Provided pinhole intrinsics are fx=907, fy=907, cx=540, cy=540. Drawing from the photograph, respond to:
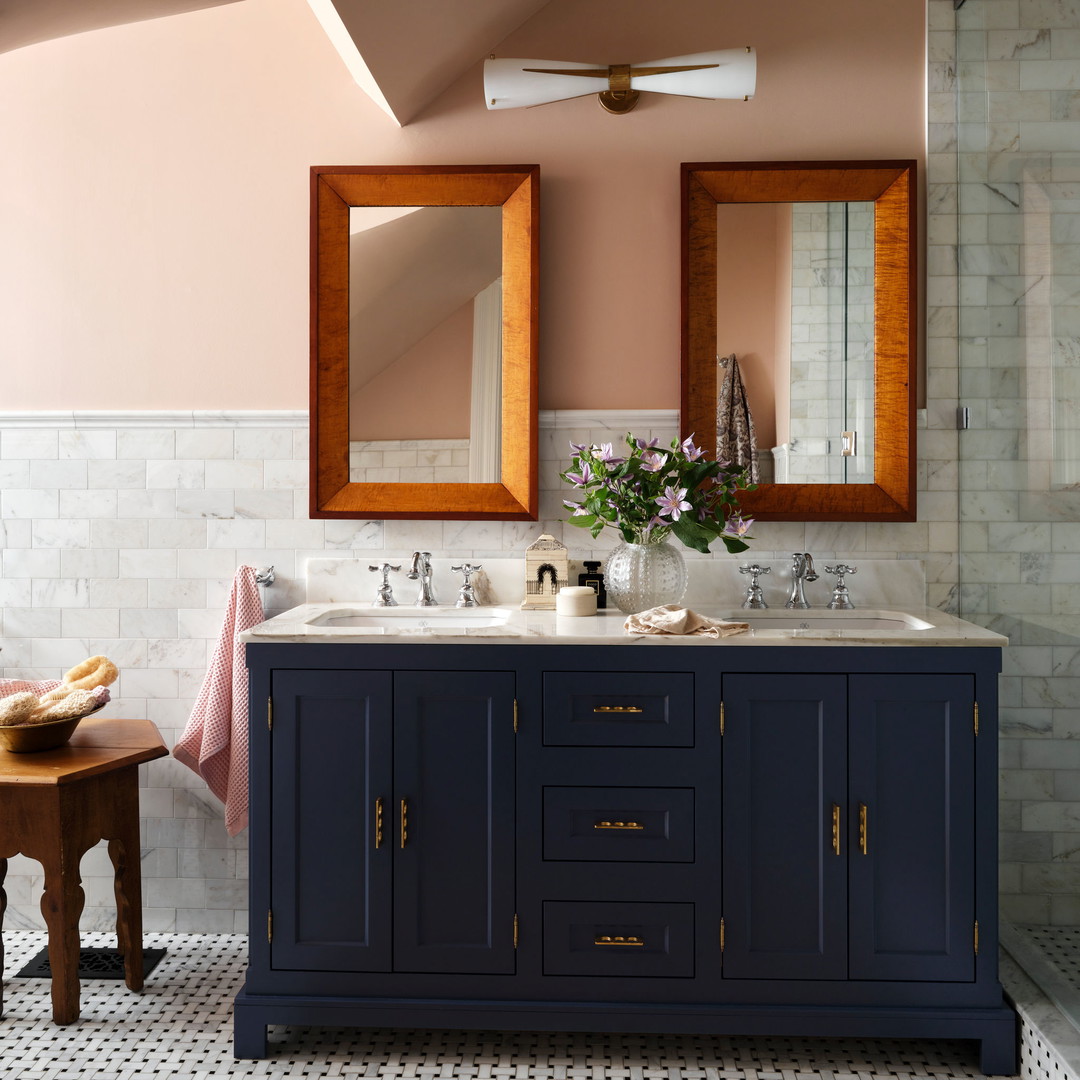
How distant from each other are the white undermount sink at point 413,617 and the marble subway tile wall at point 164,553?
202mm

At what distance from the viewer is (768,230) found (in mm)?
2521

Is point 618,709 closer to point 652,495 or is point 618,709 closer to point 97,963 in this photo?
point 652,495

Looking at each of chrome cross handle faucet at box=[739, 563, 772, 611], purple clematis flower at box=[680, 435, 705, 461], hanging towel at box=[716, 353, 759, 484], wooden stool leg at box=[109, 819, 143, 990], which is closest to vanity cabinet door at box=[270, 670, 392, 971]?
wooden stool leg at box=[109, 819, 143, 990]

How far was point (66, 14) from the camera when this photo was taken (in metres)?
1.97

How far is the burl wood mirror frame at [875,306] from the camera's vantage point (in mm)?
2498

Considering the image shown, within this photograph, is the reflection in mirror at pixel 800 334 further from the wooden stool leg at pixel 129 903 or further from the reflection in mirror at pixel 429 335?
the wooden stool leg at pixel 129 903

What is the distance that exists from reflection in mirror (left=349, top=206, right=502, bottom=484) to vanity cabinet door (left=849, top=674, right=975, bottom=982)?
47.9 inches

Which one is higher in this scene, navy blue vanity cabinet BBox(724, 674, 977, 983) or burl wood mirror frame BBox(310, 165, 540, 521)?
burl wood mirror frame BBox(310, 165, 540, 521)

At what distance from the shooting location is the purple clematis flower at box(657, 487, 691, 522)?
7.36 ft

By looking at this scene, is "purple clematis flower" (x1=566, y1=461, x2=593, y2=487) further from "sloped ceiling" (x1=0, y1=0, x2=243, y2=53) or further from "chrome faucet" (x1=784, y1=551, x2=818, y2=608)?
"sloped ceiling" (x1=0, y1=0, x2=243, y2=53)

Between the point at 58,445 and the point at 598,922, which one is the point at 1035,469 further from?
the point at 58,445

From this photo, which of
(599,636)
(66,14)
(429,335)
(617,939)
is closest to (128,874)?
(617,939)

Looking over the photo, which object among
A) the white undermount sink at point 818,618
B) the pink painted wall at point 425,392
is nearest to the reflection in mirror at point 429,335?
the pink painted wall at point 425,392

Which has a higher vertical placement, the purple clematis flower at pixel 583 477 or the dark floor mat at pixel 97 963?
Result: the purple clematis flower at pixel 583 477
